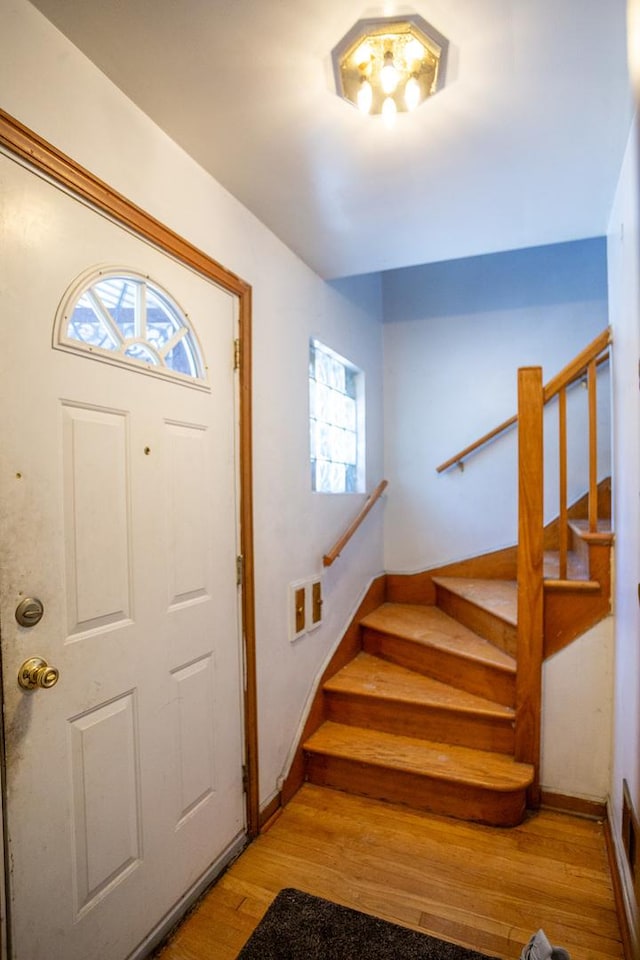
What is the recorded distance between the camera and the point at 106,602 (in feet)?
4.17

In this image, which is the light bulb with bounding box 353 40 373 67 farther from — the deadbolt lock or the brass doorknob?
the brass doorknob

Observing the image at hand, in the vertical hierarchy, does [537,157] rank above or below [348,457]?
above

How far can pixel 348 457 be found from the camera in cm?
305

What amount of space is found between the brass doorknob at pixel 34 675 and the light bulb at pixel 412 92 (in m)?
1.67

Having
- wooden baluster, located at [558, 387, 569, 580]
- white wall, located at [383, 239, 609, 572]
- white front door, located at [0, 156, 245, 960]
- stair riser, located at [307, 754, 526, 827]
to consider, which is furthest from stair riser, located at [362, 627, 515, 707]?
white front door, located at [0, 156, 245, 960]

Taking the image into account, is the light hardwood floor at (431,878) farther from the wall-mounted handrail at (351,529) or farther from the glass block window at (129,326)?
the glass block window at (129,326)

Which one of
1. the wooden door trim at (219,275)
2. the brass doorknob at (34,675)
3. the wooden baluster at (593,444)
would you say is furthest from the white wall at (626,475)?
the brass doorknob at (34,675)

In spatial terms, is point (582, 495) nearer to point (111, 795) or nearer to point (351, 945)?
point (351, 945)

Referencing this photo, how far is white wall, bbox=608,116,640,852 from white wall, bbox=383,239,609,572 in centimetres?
110

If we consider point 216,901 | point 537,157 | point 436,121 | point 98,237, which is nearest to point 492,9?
point 436,121

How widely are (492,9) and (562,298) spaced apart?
231 cm

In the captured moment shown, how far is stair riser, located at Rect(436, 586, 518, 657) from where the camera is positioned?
2338mm

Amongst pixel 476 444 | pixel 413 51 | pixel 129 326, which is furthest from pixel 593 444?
pixel 129 326

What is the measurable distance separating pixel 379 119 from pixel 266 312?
81 cm
